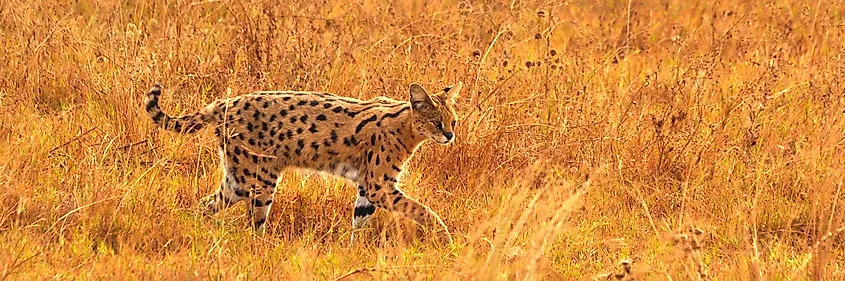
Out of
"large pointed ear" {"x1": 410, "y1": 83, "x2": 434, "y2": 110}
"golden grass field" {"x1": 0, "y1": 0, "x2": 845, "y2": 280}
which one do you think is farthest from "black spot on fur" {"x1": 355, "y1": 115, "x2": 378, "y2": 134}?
"golden grass field" {"x1": 0, "y1": 0, "x2": 845, "y2": 280}

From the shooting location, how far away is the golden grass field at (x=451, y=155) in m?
5.13

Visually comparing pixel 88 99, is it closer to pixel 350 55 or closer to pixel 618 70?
pixel 350 55

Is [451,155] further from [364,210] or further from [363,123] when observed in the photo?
[364,210]

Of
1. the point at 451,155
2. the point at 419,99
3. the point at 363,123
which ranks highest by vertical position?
the point at 419,99

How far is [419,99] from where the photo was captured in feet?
20.4

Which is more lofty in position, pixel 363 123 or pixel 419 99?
pixel 419 99

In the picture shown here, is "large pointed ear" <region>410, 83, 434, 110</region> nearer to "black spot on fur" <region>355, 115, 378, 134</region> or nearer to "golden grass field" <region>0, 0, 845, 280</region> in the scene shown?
"black spot on fur" <region>355, 115, 378, 134</region>

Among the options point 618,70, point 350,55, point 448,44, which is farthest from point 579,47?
point 350,55

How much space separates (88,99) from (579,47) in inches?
132

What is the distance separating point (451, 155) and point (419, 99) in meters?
0.67

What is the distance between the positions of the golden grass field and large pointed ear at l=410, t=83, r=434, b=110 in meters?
0.45

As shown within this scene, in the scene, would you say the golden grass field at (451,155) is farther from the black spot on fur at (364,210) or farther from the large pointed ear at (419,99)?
the large pointed ear at (419,99)

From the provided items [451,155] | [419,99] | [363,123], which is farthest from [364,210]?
[451,155]

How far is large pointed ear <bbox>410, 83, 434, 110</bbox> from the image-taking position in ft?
20.2
